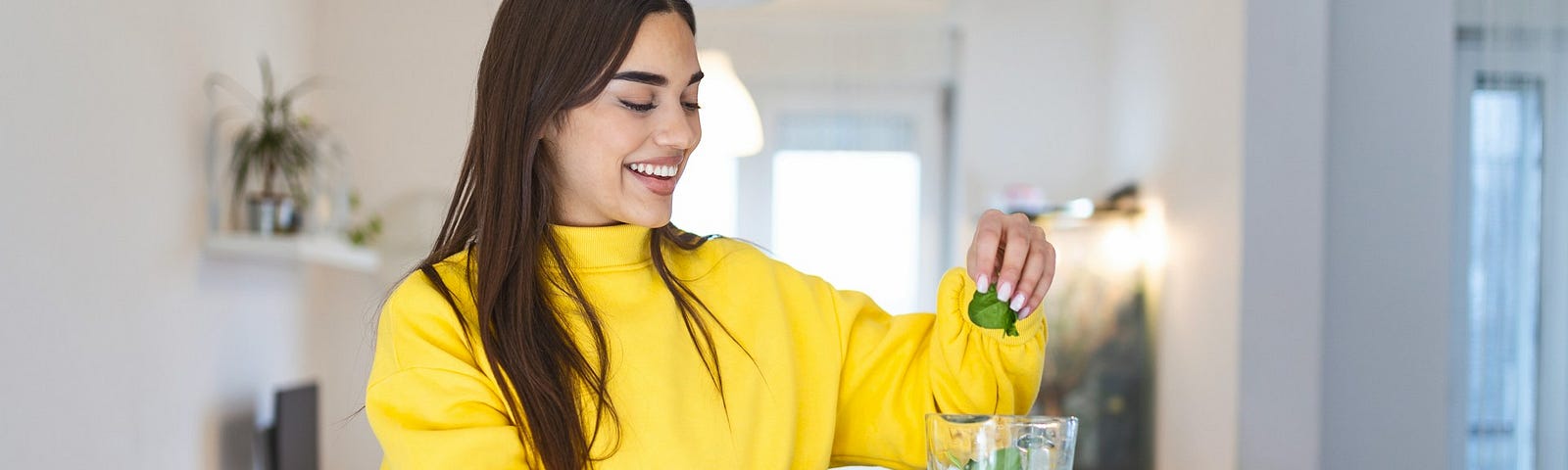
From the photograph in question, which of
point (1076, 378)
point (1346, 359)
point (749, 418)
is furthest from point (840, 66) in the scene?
point (749, 418)

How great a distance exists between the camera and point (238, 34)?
3.49 meters

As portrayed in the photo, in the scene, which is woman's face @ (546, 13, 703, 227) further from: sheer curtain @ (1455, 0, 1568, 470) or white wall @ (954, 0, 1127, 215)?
white wall @ (954, 0, 1127, 215)

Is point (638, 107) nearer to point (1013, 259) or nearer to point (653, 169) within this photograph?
point (653, 169)

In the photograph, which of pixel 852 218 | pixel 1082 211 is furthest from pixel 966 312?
pixel 852 218

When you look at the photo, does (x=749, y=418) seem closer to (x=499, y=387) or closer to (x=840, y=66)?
(x=499, y=387)

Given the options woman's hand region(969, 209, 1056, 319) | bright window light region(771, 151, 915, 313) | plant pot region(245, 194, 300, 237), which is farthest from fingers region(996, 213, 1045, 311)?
bright window light region(771, 151, 915, 313)

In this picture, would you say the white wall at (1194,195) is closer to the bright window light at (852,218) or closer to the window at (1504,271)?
the window at (1504,271)

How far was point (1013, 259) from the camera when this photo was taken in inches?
36.6

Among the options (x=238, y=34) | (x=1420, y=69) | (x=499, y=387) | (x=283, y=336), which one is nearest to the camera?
(x=499, y=387)

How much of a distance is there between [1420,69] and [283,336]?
9.98 feet

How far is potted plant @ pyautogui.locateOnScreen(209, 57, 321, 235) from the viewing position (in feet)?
10.9

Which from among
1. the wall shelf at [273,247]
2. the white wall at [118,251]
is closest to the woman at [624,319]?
the white wall at [118,251]

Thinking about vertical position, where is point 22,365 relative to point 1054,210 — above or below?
below

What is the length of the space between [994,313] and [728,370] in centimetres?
22
